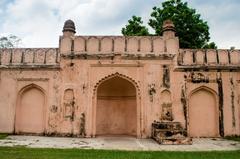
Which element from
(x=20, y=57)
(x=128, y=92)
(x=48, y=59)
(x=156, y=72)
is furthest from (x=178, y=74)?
(x=20, y=57)

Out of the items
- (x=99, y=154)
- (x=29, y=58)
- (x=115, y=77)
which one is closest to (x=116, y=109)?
(x=115, y=77)

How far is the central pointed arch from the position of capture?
1405 cm

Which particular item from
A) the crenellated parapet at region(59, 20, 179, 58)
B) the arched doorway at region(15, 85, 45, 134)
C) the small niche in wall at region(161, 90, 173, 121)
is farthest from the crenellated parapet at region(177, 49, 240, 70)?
the arched doorway at region(15, 85, 45, 134)

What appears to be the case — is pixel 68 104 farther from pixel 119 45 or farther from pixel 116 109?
pixel 119 45

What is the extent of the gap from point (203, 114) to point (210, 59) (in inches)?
98.7

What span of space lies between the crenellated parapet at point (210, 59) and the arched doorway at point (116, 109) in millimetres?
2957

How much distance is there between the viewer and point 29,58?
1317cm

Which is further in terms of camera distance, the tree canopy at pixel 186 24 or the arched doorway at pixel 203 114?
the tree canopy at pixel 186 24

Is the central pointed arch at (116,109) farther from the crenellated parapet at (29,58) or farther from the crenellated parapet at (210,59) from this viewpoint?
the crenellated parapet at (210,59)

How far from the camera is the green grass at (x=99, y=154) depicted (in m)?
7.29

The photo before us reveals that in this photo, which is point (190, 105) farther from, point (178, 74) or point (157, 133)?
point (157, 133)

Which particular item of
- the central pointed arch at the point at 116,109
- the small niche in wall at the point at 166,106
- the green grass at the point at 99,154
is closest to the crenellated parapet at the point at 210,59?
the small niche in wall at the point at 166,106

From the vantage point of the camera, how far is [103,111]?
14.3 meters

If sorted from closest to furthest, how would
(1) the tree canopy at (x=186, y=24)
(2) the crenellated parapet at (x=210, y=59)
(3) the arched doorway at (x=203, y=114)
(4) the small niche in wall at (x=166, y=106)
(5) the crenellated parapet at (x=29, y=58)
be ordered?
(4) the small niche in wall at (x=166, y=106), (3) the arched doorway at (x=203, y=114), (2) the crenellated parapet at (x=210, y=59), (5) the crenellated parapet at (x=29, y=58), (1) the tree canopy at (x=186, y=24)
